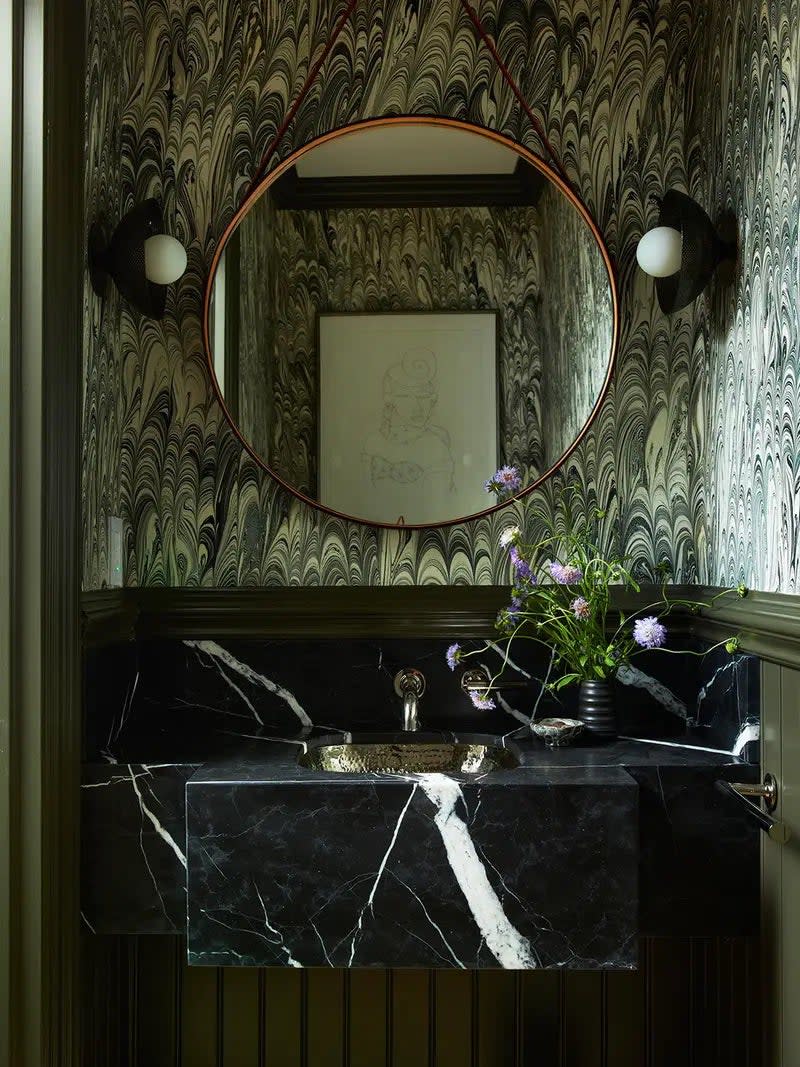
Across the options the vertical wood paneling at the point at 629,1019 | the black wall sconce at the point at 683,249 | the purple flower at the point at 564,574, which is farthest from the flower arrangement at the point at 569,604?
the vertical wood paneling at the point at 629,1019

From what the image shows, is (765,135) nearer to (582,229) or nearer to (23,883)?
(582,229)

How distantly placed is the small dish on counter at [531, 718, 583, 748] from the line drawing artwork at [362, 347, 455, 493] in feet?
1.67

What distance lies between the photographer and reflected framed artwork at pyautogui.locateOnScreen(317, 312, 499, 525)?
6.13 ft

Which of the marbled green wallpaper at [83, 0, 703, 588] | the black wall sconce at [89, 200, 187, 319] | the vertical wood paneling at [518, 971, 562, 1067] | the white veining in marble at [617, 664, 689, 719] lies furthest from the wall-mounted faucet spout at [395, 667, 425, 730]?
the black wall sconce at [89, 200, 187, 319]

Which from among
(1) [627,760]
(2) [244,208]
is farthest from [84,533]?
(1) [627,760]

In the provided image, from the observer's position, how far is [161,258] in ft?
5.84

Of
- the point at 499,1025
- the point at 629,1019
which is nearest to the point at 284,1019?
the point at 499,1025

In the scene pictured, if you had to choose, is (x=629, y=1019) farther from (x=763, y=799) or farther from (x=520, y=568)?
(x=520, y=568)

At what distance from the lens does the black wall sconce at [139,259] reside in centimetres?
169

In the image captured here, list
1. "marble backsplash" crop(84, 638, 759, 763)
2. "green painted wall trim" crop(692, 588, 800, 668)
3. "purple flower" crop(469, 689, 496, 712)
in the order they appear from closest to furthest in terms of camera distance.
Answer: "green painted wall trim" crop(692, 588, 800, 668), "purple flower" crop(469, 689, 496, 712), "marble backsplash" crop(84, 638, 759, 763)

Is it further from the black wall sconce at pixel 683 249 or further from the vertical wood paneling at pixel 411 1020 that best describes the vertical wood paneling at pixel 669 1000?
the black wall sconce at pixel 683 249

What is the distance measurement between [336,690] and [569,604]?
0.50m

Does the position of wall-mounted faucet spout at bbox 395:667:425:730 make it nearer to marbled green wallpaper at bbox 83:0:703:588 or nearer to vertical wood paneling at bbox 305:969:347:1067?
marbled green wallpaper at bbox 83:0:703:588

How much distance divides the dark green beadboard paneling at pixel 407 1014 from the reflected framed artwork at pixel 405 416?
3.02ft
